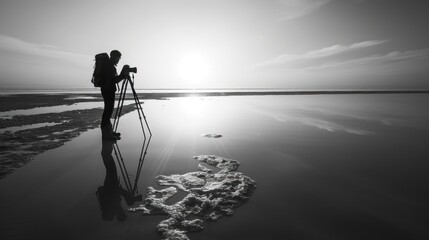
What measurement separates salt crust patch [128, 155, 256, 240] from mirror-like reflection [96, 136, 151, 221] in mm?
254

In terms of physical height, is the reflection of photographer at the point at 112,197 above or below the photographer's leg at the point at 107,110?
below

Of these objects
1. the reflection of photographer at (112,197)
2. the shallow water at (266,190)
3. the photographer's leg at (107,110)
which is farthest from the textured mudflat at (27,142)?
the reflection of photographer at (112,197)

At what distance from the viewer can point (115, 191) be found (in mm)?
4180

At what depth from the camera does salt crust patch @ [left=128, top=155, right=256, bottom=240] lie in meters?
3.16

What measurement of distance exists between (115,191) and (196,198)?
1.70 m

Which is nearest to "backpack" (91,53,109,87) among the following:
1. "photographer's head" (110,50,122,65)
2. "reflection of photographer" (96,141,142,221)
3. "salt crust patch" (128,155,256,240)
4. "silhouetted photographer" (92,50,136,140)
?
A: "silhouetted photographer" (92,50,136,140)

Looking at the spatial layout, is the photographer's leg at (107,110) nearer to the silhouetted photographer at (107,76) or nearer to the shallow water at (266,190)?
the silhouetted photographer at (107,76)

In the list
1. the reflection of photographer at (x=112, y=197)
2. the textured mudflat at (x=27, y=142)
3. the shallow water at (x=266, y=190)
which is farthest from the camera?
the textured mudflat at (x=27, y=142)

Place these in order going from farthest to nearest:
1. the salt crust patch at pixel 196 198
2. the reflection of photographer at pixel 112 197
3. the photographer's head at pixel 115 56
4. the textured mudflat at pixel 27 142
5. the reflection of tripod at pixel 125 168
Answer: the photographer's head at pixel 115 56 < the textured mudflat at pixel 27 142 < the reflection of tripod at pixel 125 168 < the reflection of photographer at pixel 112 197 < the salt crust patch at pixel 196 198

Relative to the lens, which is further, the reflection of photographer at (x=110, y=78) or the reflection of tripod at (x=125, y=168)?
the reflection of photographer at (x=110, y=78)

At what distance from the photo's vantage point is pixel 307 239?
9.38 ft

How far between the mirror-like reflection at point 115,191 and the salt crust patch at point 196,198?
0.83ft

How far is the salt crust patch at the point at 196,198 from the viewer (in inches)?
124

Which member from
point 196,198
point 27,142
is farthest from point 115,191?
point 27,142
